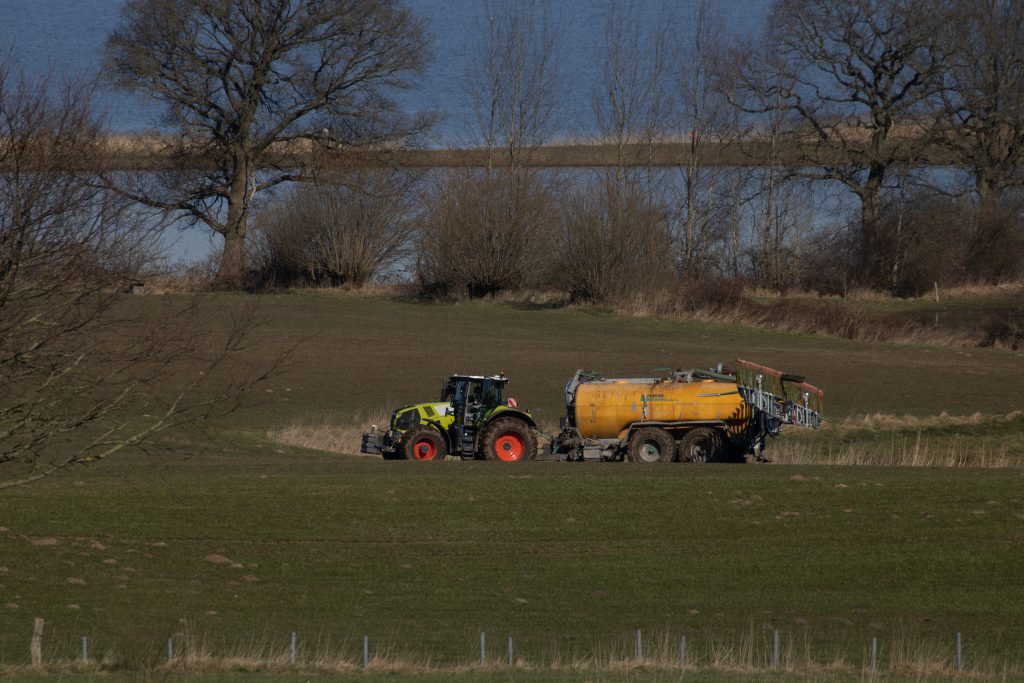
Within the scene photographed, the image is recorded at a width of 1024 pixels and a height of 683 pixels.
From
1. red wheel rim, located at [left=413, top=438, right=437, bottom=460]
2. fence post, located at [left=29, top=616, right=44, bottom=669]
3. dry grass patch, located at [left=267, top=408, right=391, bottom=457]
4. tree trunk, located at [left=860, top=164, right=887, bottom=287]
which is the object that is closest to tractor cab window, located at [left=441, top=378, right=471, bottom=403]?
red wheel rim, located at [left=413, top=438, right=437, bottom=460]

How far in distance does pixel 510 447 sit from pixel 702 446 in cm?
466

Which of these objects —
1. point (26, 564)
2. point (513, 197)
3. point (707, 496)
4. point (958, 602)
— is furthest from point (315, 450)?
point (513, 197)

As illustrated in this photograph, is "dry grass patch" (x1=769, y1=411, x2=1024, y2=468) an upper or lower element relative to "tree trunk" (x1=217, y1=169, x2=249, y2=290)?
lower

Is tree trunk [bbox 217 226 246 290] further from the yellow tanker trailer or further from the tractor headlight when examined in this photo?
the yellow tanker trailer

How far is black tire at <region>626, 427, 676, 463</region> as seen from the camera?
33531 mm

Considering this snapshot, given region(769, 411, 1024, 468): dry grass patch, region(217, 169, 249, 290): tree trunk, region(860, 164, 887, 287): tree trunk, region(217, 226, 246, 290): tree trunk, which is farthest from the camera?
region(860, 164, 887, 287): tree trunk

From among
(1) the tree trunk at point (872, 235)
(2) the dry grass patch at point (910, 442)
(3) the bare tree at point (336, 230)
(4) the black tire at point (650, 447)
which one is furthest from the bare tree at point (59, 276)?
(1) the tree trunk at point (872, 235)

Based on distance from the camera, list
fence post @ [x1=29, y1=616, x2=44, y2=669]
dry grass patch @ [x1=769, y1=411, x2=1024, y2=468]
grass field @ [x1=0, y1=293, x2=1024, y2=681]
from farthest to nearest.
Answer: dry grass patch @ [x1=769, y1=411, x2=1024, y2=468] < grass field @ [x1=0, y1=293, x2=1024, y2=681] < fence post @ [x1=29, y1=616, x2=44, y2=669]

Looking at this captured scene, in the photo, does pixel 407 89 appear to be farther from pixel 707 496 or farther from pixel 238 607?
pixel 238 607

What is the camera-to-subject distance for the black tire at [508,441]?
108 ft

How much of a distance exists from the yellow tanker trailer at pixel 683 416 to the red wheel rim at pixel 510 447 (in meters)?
1.46

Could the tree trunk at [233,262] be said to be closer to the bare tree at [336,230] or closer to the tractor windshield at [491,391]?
the bare tree at [336,230]

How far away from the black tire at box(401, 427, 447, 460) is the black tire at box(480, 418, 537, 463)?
1.02 m

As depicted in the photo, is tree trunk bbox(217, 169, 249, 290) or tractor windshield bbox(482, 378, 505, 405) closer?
tractor windshield bbox(482, 378, 505, 405)
